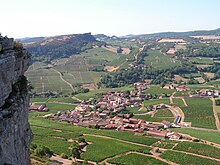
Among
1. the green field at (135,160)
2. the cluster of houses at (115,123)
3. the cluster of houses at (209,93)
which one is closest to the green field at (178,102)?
the cluster of houses at (209,93)

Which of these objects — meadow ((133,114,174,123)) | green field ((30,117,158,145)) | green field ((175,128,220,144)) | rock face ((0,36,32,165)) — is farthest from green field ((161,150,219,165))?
rock face ((0,36,32,165))

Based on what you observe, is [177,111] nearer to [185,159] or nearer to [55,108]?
[185,159]

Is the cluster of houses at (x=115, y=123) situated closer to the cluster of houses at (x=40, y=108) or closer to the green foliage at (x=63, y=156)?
the cluster of houses at (x=40, y=108)

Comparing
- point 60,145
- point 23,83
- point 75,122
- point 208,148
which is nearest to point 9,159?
point 23,83

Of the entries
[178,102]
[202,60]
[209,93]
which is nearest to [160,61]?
[202,60]

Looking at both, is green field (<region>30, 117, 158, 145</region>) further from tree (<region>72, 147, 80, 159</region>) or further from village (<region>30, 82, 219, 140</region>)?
tree (<region>72, 147, 80, 159</region>)

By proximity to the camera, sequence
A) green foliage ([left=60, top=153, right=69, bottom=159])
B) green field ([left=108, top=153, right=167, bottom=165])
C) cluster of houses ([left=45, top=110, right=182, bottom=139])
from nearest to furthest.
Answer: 1. green field ([left=108, top=153, right=167, bottom=165])
2. green foliage ([left=60, top=153, right=69, bottom=159])
3. cluster of houses ([left=45, top=110, right=182, bottom=139])
